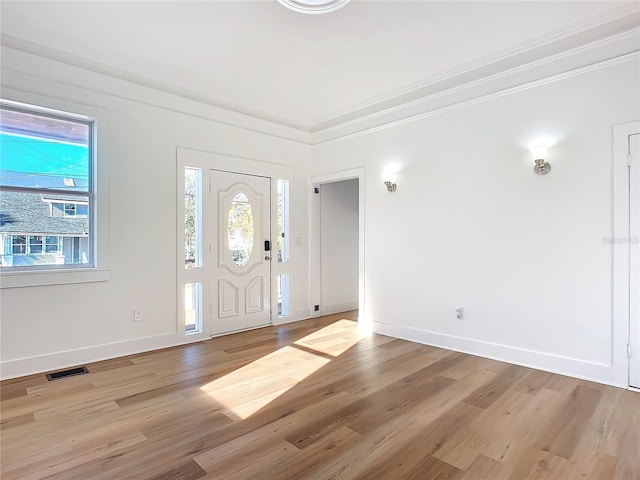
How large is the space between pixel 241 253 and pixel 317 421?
2875mm

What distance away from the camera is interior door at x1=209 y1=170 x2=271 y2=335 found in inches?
183

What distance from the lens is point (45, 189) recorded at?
346 cm

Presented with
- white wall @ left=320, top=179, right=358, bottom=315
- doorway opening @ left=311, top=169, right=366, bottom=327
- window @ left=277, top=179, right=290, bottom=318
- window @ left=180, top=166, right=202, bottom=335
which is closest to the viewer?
window @ left=180, top=166, right=202, bottom=335

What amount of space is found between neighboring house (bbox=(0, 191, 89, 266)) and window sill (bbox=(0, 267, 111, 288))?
0.15 meters

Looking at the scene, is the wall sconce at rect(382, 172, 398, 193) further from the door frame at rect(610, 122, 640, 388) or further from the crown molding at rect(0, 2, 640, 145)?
the door frame at rect(610, 122, 640, 388)

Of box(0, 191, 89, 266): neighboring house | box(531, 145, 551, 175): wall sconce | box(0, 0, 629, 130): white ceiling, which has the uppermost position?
box(0, 0, 629, 130): white ceiling

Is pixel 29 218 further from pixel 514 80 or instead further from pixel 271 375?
pixel 514 80

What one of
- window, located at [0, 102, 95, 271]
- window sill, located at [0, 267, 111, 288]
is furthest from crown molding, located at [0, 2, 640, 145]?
window sill, located at [0, 267, 111, 288]

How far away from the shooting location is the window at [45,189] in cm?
329

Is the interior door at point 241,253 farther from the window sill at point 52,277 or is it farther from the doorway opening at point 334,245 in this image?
the window sill at point 52,277

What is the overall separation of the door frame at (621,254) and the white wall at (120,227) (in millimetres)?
4112

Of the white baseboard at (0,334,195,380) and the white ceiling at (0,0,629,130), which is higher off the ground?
the white ceiling at (0,0,629,130)

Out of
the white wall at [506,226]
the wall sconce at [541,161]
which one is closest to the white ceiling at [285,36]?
the white wall at [506,226]

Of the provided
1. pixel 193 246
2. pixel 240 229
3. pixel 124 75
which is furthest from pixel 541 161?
pixel 124 75
